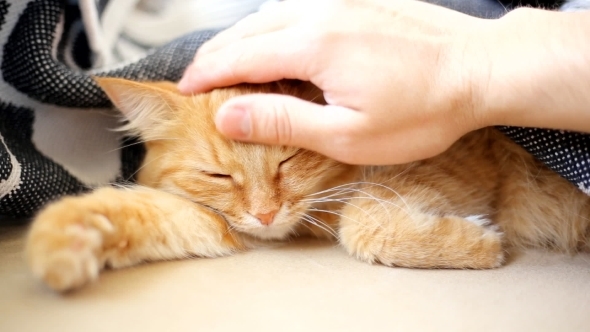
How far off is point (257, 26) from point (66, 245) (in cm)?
60

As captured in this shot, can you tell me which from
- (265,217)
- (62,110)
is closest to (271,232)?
(265,217)

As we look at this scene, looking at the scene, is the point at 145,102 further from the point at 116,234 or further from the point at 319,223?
the point at 319,223

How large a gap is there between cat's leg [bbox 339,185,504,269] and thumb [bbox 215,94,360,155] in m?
0.19

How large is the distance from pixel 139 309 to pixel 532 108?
79 centimetres

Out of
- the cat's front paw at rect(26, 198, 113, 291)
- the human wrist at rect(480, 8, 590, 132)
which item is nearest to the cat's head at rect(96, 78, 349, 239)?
the cat's front paw at rect(26, 198, 113, 291)

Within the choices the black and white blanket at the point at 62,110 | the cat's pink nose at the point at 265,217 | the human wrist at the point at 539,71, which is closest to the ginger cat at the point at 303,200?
the cat's pink nose at the point at 265,217

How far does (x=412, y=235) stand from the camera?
1124 millimetres

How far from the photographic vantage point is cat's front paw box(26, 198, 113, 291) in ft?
2.88

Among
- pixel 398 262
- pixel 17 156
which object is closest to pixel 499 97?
pixel 398 262

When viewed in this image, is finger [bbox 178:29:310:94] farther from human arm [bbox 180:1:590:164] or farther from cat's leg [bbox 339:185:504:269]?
cat's leg [bbox 339:185:504:269]

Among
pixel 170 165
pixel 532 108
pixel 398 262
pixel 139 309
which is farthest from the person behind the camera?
pixel 170 165

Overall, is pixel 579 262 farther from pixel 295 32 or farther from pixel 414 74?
pixel 295 32

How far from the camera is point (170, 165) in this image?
1.29 m

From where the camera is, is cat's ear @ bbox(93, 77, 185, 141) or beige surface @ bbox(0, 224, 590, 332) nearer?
beige surface @ bbox(0, 224, 590, 332)
